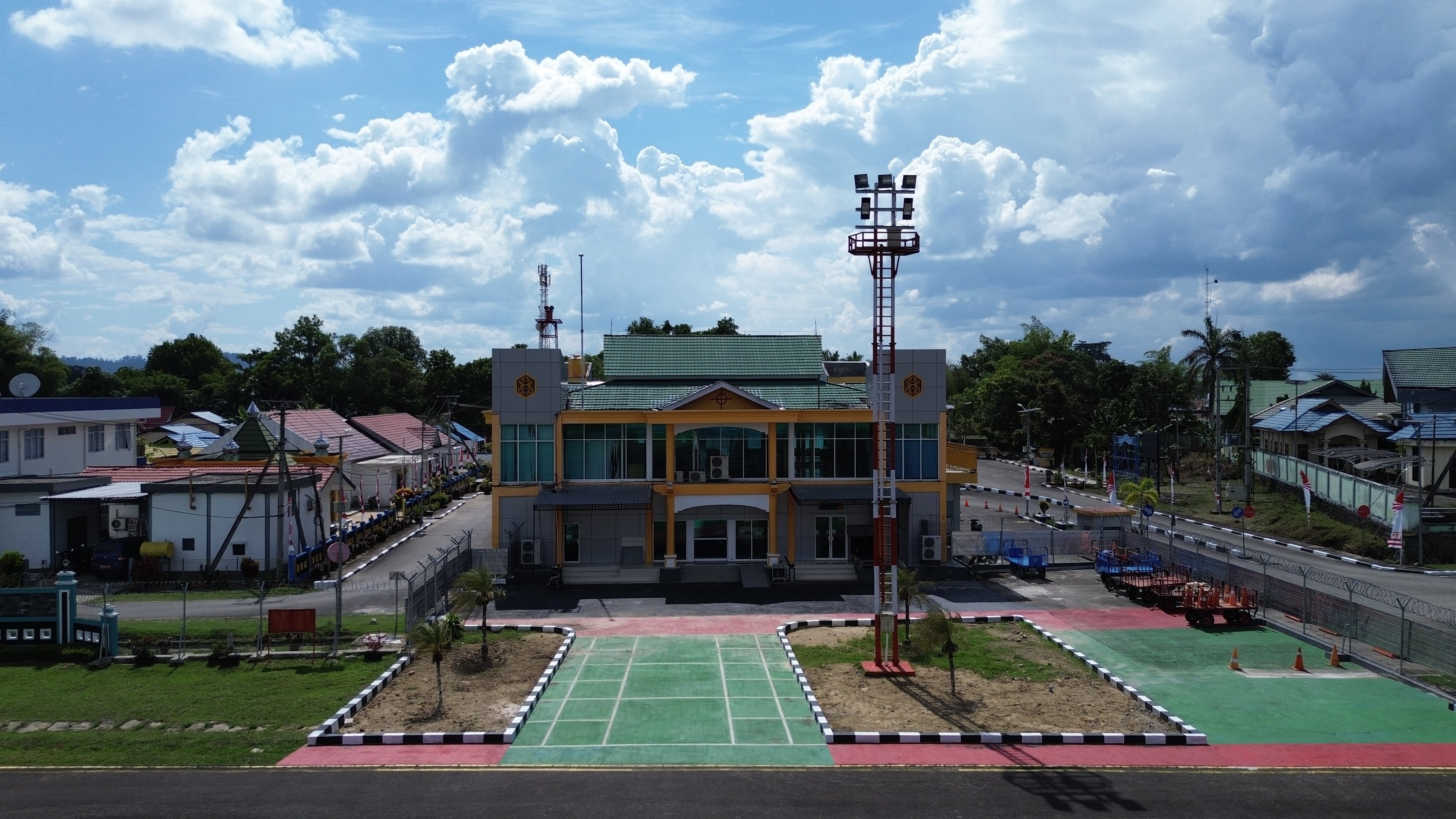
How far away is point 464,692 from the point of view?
2255cm

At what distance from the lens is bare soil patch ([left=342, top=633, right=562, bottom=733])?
20.2m

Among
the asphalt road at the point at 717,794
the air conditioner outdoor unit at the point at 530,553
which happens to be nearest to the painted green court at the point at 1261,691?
the asphalt road at the point at 717,794

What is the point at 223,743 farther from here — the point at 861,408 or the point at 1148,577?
the point at 1148,577

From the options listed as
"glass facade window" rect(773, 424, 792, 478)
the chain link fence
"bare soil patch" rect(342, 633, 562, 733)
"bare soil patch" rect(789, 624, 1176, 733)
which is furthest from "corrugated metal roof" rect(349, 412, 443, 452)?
the chain link fence

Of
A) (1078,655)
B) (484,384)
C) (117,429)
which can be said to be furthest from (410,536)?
(484,384)

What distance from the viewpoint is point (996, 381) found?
85.3 metres

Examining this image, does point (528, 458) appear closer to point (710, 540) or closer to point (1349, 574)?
point (710, 540)

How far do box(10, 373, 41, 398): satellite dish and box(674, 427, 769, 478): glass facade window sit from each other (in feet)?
116

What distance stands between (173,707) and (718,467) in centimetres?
2206

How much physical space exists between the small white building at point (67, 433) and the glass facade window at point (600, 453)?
89.0 feet

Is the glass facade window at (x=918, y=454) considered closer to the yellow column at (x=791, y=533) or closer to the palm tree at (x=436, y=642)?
the yellow column at (x=791, y=533)

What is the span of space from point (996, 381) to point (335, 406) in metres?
67.7

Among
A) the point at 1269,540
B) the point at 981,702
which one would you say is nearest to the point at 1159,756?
the point at 981,702

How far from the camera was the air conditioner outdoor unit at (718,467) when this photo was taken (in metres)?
39.0
